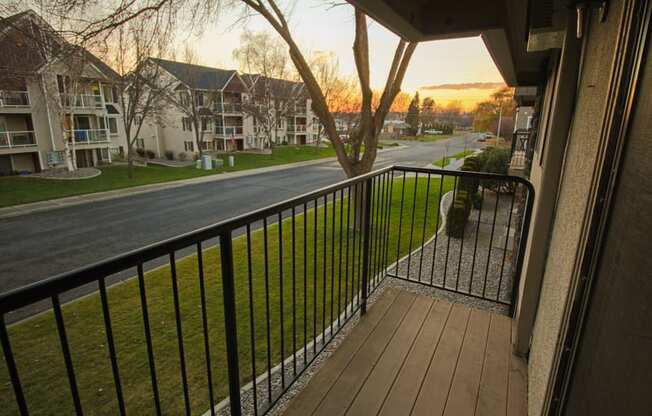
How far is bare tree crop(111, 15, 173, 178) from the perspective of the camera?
4461 mm

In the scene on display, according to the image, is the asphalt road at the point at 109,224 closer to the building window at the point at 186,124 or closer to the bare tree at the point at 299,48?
the bare tree at the point at 299,48

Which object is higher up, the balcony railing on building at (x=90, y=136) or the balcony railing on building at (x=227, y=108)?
the balcony railing on building at (x=227, y=108)

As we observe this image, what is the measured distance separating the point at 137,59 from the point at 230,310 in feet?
42.3

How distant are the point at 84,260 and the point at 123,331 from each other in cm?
364

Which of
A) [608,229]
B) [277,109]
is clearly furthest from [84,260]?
[277,109]

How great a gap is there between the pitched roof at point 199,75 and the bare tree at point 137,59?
1211 millimetres

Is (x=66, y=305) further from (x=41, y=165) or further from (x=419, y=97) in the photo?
(x=419, y=97)

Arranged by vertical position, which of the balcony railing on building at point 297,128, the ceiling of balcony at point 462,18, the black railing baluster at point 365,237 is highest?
the ceiling of balcony at point 462,18

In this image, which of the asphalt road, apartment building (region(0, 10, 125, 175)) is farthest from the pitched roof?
the asphalt road

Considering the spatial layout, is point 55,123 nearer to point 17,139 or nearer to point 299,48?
point 17,139

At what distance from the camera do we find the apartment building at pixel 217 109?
2359cm

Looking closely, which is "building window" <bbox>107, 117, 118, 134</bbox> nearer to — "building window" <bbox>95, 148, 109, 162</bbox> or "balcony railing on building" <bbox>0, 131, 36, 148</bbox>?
"building window" <bbox>95, 148, 109, 162</bbox>

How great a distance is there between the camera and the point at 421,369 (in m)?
2.16

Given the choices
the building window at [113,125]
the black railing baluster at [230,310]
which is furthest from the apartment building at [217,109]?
the black railing baluster at [230,310]
